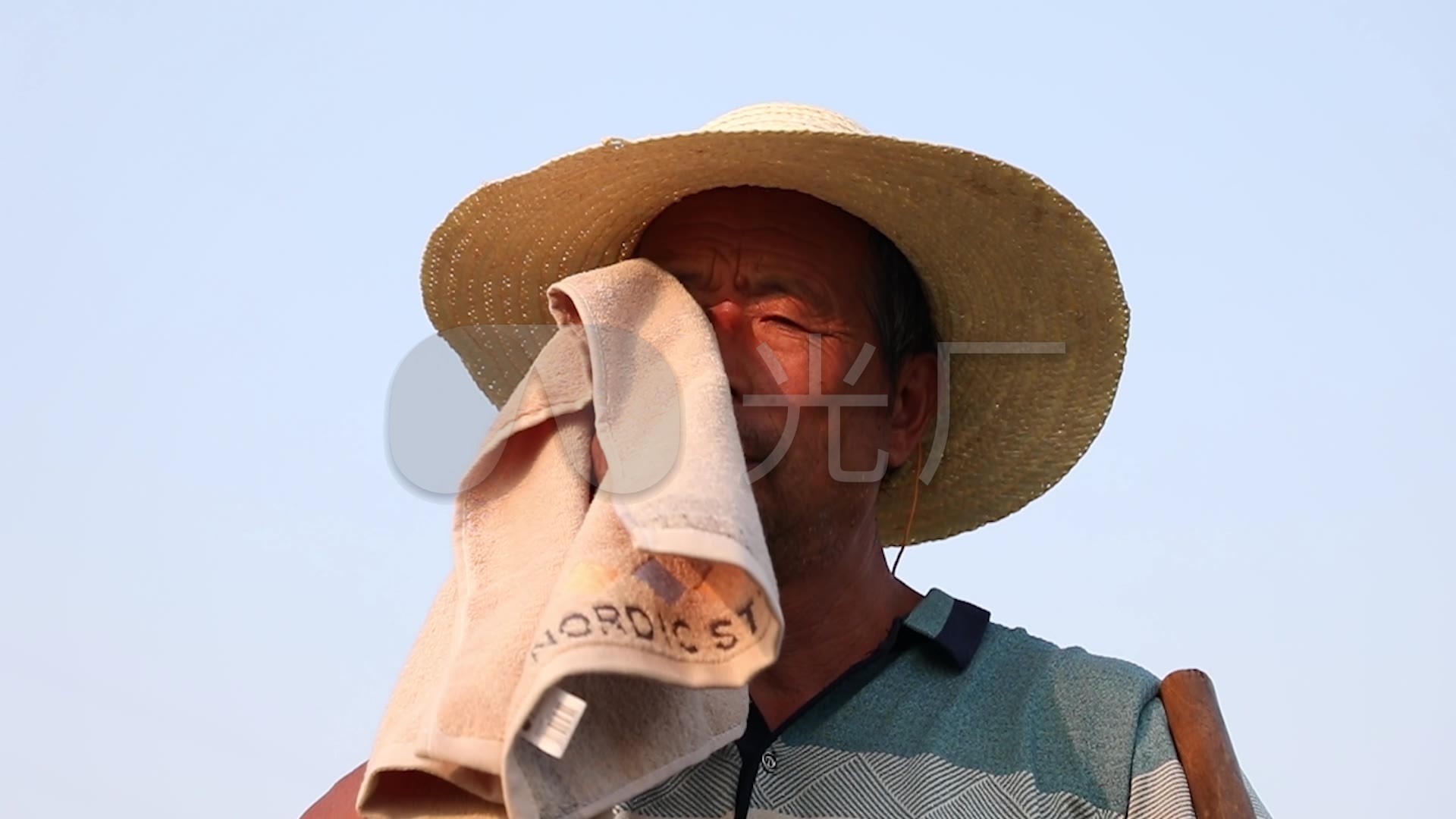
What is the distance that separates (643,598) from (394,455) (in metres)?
0.49

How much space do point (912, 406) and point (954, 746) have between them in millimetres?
678

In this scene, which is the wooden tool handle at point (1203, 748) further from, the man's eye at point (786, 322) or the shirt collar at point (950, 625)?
the man's eye at point (786, 322)

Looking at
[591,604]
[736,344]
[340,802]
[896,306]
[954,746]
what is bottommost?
[340,802]

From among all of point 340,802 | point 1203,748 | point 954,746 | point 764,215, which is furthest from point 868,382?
point 340,802

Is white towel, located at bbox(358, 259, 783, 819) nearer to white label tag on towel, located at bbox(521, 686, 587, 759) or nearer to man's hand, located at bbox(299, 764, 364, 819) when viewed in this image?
white label tag on towel, located at bbox(521, 686, 587, 759)

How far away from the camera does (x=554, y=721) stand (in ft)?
5.52

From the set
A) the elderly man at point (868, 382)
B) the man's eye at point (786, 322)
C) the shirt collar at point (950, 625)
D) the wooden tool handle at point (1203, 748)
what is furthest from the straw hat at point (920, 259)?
the wooden tool handle at point (1203, 748)

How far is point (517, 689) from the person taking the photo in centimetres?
170

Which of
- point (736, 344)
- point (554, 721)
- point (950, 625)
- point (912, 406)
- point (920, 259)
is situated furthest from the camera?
point (912, 406)

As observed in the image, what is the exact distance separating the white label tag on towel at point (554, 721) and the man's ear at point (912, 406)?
3.82 ft

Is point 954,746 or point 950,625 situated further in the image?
point 950,625

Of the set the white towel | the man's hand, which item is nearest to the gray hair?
the white towel

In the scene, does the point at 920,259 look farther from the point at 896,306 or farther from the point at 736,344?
the point at 736,344

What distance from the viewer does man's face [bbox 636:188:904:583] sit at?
94.3 inches
